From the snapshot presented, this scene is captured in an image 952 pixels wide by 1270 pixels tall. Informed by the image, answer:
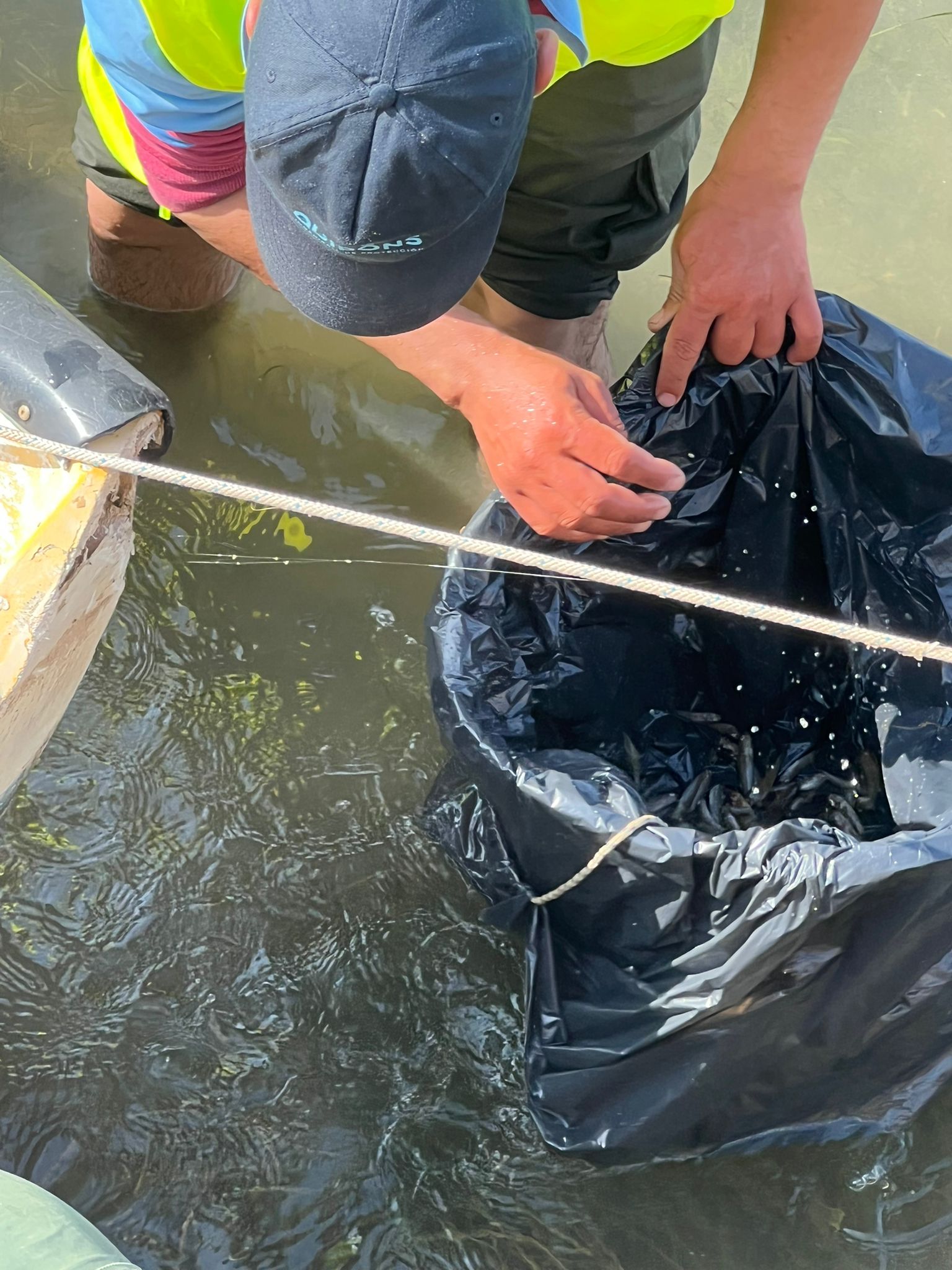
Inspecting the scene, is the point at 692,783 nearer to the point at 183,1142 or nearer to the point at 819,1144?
the point at 819,1144

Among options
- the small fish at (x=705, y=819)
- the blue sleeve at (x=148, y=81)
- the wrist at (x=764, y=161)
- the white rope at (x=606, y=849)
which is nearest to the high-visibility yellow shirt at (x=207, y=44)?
the blue sleeve at (x=148, y=81)

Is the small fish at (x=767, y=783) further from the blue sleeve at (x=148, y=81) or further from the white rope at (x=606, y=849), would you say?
the blue sleeve at (x=148, y=81)

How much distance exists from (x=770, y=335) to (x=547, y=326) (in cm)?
32

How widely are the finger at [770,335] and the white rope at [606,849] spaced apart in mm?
553

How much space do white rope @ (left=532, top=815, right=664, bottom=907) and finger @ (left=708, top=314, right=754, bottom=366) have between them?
1.77 feet

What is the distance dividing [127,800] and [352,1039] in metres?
0.37

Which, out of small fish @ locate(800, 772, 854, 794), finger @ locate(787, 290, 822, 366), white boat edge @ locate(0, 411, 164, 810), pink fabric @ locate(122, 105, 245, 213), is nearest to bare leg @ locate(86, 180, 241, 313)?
pink fabric @ locate(122, 105, 245, 213)

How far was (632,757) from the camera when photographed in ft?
4.32

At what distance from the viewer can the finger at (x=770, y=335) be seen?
1.15 metres

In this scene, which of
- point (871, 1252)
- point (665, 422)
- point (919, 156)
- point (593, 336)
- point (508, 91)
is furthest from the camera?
point (919, 156)

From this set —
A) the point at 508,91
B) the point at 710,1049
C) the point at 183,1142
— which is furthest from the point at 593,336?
the point at 183,1142

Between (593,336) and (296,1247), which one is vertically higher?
(593,336)

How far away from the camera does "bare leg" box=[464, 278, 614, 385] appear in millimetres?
1392

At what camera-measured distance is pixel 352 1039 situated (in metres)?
1.15
